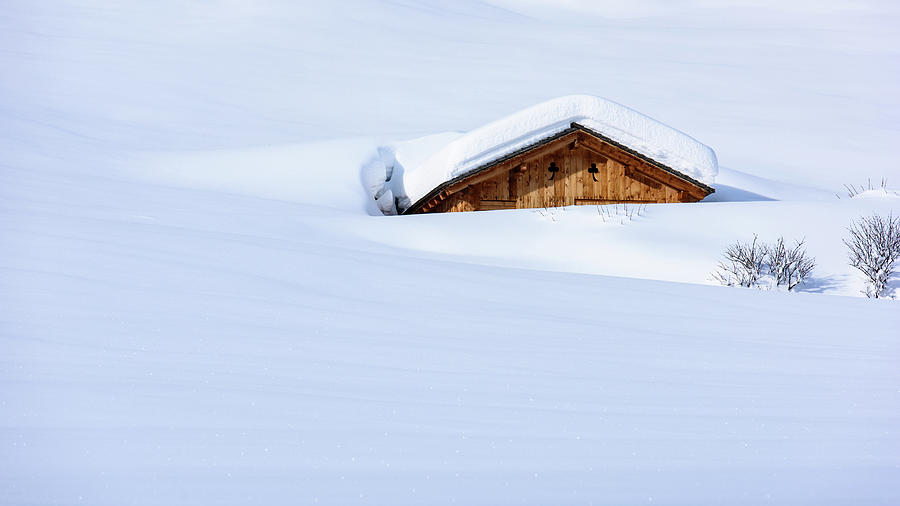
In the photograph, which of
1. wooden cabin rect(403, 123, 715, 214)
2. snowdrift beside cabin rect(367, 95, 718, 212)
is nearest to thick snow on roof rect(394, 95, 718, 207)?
snowdrift beside cabin rect(367, 95, 718, 212)

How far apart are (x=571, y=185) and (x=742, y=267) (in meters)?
4.53

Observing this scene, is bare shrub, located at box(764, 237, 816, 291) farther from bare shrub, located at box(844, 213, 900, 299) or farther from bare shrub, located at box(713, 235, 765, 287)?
bare shrub, located at box(844, 213, 900, 299)

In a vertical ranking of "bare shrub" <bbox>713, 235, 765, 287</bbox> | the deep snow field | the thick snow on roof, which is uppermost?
the thick snow on roof

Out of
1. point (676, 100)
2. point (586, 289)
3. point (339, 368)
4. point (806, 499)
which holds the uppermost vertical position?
point (676, 100)

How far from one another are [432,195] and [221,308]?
436 inches

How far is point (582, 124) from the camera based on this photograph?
14.3 m

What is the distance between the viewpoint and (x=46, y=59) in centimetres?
3391

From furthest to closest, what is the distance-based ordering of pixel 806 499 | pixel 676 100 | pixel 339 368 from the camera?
pixel 676 100 < pixel 339 368 < pixel 806 499

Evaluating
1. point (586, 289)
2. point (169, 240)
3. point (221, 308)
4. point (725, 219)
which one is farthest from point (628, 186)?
point (221, 308)

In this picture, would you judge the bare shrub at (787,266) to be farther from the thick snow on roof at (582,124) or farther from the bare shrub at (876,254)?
the thick snow on roof at (582,124)

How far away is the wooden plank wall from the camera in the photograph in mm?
14727

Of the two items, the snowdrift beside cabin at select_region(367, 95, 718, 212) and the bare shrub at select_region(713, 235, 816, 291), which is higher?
the snowdrift beside cabin at select_region(367, 95, 718, 212)

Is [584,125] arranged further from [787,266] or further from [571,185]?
[787,266]

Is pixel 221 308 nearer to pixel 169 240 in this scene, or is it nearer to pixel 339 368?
pixel 339 368
